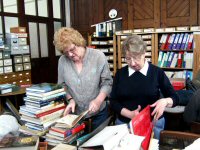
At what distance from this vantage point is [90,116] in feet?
5.60

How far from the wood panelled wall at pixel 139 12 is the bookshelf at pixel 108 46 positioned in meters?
0.49

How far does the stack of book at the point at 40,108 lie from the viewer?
1348 mm

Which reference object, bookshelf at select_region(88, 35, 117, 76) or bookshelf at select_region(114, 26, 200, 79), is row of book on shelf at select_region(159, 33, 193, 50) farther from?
bookshelf at select_region(88, 35, 117, 76)

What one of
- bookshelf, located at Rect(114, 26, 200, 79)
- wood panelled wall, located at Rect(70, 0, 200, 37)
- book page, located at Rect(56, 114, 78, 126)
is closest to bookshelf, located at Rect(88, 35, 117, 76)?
bookshelf, located at Rect(114, 26, 200, 79)

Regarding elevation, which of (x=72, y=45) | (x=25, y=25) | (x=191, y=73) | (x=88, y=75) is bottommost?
(x=191, y=73)

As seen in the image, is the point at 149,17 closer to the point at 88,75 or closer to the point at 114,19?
the point at 114,19

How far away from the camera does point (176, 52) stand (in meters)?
4.89

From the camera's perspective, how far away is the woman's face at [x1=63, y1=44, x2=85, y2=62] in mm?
1637

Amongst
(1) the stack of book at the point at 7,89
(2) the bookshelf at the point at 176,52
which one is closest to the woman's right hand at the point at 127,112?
(1) the stack of book at the point at 7,89

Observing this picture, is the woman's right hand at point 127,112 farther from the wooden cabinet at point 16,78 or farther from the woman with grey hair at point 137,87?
the wooden cabinet at point 16,78

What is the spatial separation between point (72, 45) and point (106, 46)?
13.6 feet

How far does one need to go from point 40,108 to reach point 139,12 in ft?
15.3

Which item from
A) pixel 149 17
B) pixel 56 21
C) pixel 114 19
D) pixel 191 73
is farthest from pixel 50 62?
pixel 191 73

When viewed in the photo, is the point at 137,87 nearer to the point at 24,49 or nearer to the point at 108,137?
the point at 108,137
